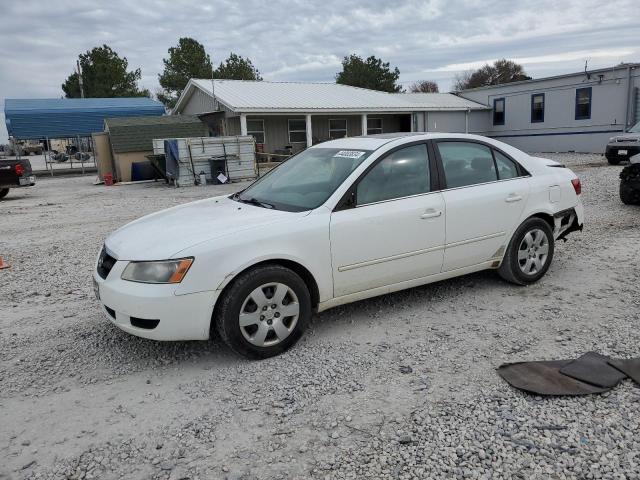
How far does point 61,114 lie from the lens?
2812 cm

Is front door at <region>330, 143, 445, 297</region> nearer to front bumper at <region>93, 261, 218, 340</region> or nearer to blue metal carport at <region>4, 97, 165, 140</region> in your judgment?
front bumper at <region>93, 261, 218, 340</region>

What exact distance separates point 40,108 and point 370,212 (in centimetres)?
2948

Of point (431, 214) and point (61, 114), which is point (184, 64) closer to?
point (61, 114)

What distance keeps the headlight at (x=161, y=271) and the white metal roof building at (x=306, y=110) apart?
19509mm

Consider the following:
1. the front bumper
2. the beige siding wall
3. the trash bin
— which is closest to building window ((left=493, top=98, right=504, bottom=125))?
the beige siding wall

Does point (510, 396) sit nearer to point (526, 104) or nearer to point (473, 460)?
point (473, 460)

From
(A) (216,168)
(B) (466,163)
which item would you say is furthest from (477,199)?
(A) (216,168)

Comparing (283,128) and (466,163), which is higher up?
(283,128)

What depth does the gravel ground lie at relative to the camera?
2.69 metres

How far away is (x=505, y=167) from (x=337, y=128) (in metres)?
24.2

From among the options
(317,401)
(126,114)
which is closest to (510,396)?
(317,401)

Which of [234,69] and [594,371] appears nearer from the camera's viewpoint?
[594,371]

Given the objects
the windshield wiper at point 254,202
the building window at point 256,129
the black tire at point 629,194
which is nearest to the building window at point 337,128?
the building window at point 256,129

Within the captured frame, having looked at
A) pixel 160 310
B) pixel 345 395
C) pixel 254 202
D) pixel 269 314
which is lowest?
pixel 345 395
